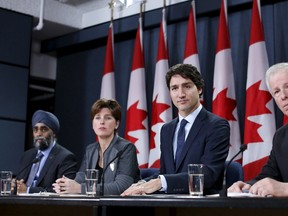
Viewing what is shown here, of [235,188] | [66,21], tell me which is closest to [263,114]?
[235,188]

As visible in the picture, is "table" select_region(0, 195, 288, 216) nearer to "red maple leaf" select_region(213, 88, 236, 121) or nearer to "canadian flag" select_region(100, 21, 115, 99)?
"red maple leaf" select_region(213, 88, 236, 121)

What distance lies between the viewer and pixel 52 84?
5.93 m

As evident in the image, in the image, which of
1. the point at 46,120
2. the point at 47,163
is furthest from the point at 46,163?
the point at 46,120

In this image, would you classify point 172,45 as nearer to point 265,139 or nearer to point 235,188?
point 265,139

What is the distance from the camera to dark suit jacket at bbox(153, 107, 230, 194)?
221 cm

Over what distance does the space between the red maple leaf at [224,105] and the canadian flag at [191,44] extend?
0.41m

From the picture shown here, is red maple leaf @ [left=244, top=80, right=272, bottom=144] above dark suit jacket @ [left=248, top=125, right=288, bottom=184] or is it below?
above

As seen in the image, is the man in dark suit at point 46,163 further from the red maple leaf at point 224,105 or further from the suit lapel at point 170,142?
the red maple leaf at point 224,105

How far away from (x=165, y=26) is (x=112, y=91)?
0.88 m

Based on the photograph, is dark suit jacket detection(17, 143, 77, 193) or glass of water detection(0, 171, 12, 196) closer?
glass of water detection(0, 171, 12, 196)

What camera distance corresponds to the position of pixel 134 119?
170 inches

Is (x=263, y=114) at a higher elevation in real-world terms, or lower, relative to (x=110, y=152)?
higher

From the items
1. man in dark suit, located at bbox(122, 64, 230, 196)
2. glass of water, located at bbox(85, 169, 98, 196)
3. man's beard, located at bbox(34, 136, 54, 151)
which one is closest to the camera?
glass of water, located at bbox(85, 169, 98, 196)

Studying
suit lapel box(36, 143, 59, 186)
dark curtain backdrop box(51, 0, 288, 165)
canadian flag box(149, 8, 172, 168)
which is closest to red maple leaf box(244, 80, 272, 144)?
dark curtain backdrop box(51, 0, 288, 165)
